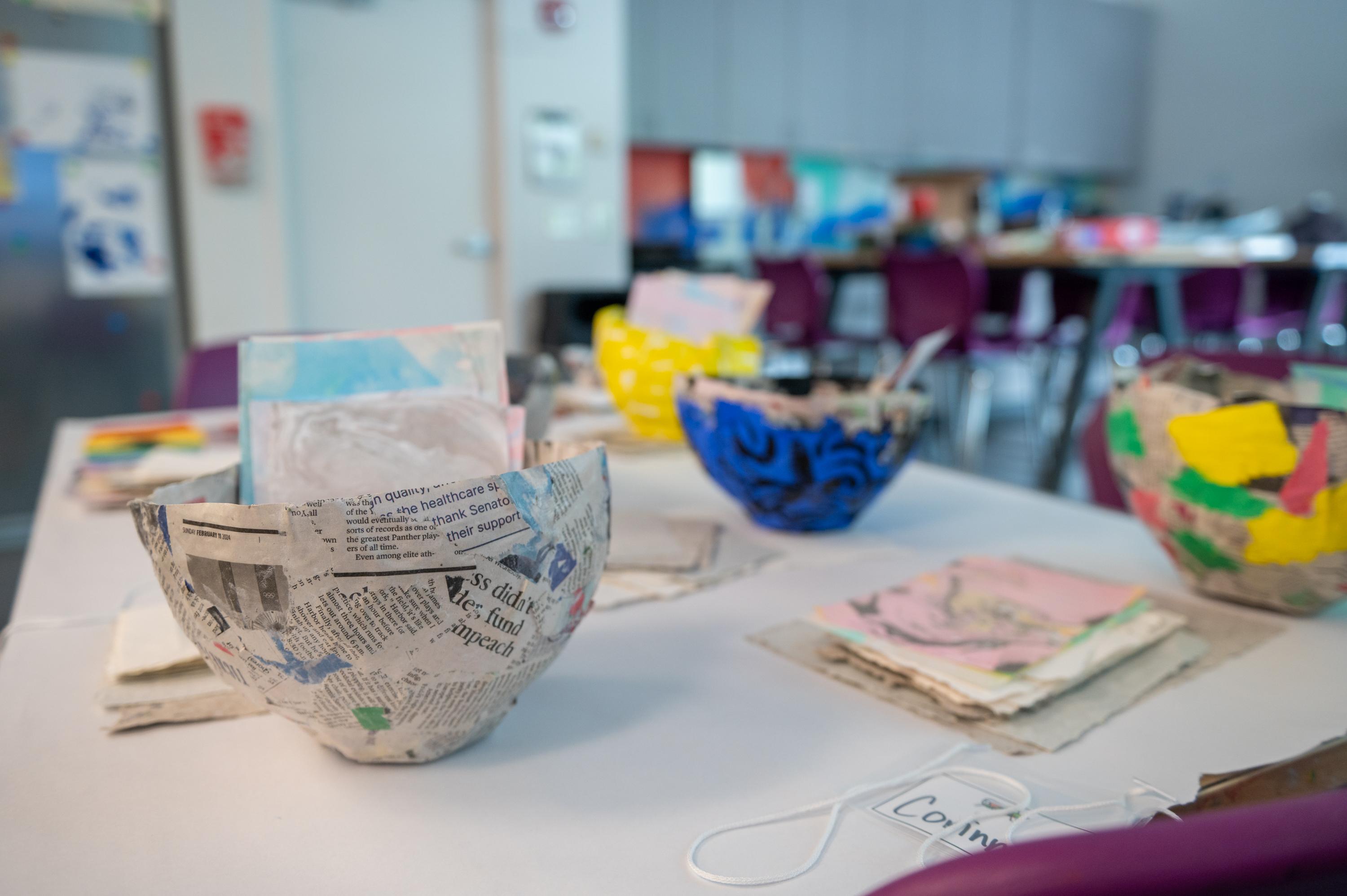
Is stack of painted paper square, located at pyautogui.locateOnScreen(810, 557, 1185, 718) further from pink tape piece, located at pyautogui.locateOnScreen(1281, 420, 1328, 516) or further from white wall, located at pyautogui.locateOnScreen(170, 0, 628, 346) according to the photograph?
white wall, located at pyautogui.locateOnScreen(170, 0, 628, 346)

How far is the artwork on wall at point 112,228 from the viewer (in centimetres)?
293

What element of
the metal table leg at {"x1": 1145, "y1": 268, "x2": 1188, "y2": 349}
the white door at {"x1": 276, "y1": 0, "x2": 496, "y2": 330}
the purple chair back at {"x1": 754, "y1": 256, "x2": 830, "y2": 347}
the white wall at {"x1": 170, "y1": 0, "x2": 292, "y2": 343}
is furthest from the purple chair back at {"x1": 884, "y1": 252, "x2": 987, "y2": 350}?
the white wall at {"x1": 170, "y1": 0, "x2": 292, "y2": 343}

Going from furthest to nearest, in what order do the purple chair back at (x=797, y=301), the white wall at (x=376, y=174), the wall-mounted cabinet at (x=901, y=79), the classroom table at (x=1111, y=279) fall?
the wall-mounted cabinet at (x=901, y=79) < the purple chair back at (x=797, y=301) < the white wall at (x=376, y=174) < the classroom table at (x=1111, y=279)

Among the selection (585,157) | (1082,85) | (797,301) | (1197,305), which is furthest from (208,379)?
(1082,85)

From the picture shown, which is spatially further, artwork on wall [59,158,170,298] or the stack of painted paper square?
artwork on wall [59,158,170,298]

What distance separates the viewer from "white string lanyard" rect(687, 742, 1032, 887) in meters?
0.35

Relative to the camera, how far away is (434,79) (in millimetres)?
3648

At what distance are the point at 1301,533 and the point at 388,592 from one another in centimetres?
55

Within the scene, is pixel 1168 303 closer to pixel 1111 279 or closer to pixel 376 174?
pixel 1111 279

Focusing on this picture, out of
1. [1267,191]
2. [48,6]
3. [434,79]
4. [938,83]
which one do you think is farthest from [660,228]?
[1267,191]

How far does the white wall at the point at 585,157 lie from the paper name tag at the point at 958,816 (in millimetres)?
3541

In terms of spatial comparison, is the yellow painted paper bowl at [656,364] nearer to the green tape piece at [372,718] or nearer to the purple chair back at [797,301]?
the green tape piece at [372,718]

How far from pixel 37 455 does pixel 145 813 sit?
10.3ft

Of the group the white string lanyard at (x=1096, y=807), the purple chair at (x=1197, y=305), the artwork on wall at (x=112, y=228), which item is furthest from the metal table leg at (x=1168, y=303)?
the artwork on wall at (x=112, y=228)
